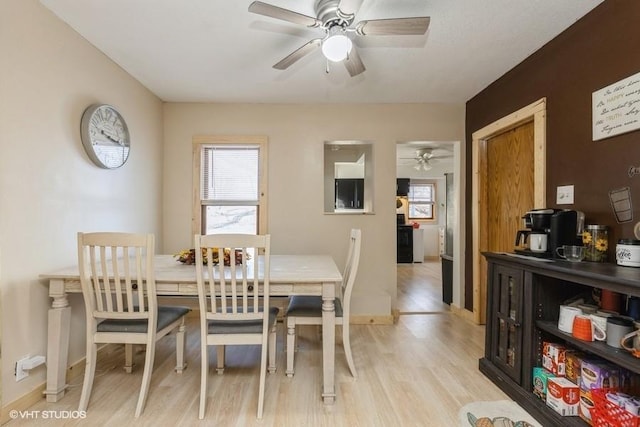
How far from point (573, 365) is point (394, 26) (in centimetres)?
214

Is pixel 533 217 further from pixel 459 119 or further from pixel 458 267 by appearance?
pixel 459 119

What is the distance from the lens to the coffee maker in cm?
206

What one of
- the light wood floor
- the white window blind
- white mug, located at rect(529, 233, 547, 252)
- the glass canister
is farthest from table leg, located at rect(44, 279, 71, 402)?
the glass canister

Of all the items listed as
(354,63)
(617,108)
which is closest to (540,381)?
(617,108)

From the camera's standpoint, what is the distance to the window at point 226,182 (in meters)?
3.71

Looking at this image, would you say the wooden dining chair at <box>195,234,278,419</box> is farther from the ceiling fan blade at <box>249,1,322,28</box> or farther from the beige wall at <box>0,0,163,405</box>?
the ceiling fan blade at <box>249,1,322,28</box>

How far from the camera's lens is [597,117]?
2.00 metres

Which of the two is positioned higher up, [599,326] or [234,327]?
[599,326]

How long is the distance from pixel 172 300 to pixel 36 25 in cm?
267

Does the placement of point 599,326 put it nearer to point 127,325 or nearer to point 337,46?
point 337,46

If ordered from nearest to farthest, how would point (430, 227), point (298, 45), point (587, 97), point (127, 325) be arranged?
point (127, 325)
point (587, 97)
point (298, 45)
point (430, 227)

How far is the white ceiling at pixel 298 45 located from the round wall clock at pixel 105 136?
0.52 metres

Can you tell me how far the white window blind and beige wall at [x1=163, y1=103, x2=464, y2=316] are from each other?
0.19 m

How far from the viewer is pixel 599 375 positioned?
1.63 metres
